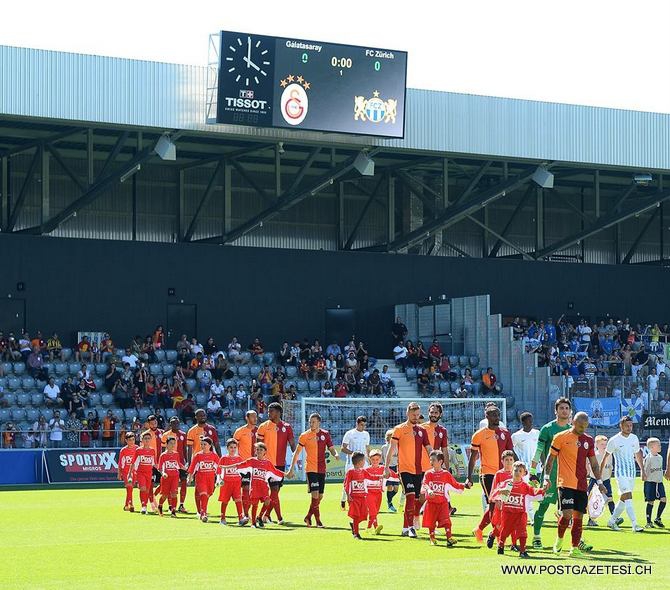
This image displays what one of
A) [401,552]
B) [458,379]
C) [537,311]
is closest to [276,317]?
[458,379]

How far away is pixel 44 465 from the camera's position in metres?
38.4

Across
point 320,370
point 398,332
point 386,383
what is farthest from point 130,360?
point 398,332

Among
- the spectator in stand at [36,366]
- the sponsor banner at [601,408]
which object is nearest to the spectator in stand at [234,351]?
the spectator in stand at [36,366]

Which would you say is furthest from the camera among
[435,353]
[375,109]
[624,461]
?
[435,353]

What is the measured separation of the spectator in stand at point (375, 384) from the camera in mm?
46625

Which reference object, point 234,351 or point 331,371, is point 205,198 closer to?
point 234,351

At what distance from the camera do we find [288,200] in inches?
1866

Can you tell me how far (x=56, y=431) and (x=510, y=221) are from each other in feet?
77.6

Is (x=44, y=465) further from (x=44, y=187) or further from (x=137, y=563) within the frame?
(x=137, y=563)

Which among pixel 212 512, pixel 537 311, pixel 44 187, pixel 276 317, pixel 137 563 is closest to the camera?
pixel 137 563

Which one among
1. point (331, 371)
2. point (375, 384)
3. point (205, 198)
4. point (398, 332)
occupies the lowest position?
point (375, 384)

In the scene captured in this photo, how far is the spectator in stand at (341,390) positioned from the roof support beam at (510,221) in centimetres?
1136

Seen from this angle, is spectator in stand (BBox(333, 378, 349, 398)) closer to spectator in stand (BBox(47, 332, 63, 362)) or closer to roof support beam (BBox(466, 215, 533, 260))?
spectator in stand (BBox(47, 332, 63, 362))

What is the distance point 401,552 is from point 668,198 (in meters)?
37.2
